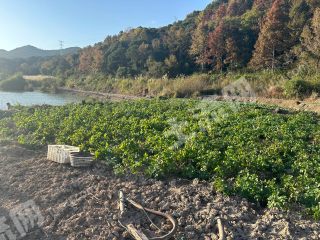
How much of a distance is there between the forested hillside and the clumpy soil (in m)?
15.6

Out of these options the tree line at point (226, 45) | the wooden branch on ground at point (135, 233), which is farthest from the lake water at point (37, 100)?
the wooden branch on ground at point (135, 233)

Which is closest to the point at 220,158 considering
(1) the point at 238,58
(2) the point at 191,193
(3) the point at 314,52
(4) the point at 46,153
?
(2) the point at 191,193

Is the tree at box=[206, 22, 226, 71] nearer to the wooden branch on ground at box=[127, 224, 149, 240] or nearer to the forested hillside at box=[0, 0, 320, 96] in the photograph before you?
the forested hillside at box=[0, 0, 320, 96]

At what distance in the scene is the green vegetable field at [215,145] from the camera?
5656 mm

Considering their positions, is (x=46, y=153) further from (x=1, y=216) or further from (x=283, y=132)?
(x=283, y=132)

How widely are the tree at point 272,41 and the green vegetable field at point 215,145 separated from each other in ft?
44.1

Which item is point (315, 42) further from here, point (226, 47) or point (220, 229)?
point (220, 229)

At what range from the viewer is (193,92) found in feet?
66.4

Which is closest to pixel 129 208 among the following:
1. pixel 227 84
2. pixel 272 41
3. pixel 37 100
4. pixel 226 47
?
pixel 227 84

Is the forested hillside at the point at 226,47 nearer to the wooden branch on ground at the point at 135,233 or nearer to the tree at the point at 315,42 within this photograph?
the tree at the point at 315,42

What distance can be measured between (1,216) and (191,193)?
10.5 ft

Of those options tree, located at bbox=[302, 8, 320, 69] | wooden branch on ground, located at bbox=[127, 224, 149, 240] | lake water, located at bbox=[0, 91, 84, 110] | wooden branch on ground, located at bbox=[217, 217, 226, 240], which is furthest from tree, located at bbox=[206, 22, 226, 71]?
wooden branch on ground, located at bbox=[127, 224, 149, 240]

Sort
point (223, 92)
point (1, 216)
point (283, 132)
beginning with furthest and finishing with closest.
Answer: point (223, 92), point (283, 132), point (1, 216)

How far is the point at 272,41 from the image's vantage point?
24.9 metres
